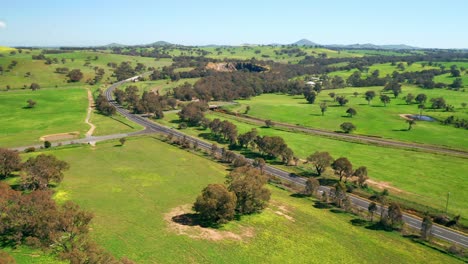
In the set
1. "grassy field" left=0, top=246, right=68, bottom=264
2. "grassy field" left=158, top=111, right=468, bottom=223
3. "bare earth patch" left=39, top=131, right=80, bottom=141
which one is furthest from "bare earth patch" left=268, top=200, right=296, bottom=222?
"bare earth patch" left=39, top=131, right=80, bottom=141

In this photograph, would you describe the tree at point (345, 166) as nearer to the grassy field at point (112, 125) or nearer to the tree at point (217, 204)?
the tree at point (217, 204)

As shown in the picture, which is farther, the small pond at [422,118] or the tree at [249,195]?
the small pond at [422,118]

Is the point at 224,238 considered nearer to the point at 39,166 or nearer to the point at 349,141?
the point at 39,166

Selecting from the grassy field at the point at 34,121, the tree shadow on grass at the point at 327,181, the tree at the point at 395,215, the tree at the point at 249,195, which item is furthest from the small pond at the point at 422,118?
the grassy field at the point at 34,121

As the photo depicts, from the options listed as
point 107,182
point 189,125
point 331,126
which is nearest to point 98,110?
point 189,125

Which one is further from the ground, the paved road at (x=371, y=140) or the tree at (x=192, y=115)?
the tree at (x=192, y=115)

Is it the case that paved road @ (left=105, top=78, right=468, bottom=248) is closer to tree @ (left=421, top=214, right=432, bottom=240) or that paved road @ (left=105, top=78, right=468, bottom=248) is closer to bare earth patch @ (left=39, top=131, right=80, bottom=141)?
tree @ (left=421, top=214, right=432, bottom=240)

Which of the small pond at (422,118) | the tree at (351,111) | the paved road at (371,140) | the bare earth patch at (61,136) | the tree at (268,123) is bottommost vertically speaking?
the bare earth patch at (61,136)

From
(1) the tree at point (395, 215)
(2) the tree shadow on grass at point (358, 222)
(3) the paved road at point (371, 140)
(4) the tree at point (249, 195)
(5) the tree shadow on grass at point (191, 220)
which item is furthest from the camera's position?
(3) the paved road at point (371, 140)
